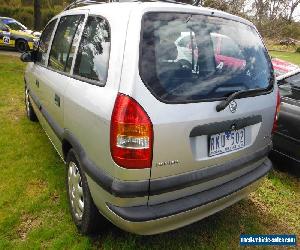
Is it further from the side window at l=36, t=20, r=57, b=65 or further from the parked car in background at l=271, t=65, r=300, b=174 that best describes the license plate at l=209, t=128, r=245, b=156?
the side window at l=36, t=20, r=57, b=65

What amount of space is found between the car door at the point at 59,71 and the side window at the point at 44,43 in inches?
10.2

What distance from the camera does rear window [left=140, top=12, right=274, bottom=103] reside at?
2.27m

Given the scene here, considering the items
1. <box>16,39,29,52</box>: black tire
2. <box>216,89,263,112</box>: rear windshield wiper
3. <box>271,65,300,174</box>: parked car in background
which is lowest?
<box>16,39,29,52</box>: black tire

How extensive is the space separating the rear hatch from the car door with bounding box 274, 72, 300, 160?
1.28m

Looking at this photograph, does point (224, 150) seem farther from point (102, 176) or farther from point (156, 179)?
point (102, 176)

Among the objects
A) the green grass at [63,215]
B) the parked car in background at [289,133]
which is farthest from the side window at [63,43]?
the parked car in background at [289,133]

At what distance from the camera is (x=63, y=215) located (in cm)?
330

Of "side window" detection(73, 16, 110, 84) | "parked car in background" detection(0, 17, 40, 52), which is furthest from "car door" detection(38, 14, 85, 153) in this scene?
"parked car in background" detection(0, 17, 40, 52)

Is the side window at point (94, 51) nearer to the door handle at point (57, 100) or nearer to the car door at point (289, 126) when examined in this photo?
the door handle at point (57, 100)

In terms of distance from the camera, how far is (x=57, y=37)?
378 cm

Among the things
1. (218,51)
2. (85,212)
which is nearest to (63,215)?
(85,212)

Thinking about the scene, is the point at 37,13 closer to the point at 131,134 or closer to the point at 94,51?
the point at 94,51

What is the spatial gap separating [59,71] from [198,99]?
1.66 meters

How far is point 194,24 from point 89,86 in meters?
0.91
